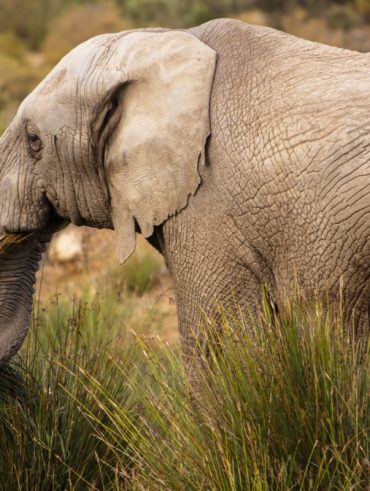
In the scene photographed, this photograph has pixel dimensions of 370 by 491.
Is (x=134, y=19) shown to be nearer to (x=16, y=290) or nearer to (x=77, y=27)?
(x=77, y=27)

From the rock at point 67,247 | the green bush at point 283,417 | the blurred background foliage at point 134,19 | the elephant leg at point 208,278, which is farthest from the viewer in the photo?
the blurred background foliage at point 134,19

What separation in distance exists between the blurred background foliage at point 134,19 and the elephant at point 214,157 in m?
16.4

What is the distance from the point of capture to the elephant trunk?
4664 mm

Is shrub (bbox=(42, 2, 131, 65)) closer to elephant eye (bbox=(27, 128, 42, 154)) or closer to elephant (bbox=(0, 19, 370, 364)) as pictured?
elephant eye (bbox=(27, 128, 42, 154))

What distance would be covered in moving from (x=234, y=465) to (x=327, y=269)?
78 cm

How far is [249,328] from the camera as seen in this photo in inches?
158

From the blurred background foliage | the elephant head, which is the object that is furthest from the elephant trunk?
the blurred background foliage

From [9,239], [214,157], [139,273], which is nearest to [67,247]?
[139,273]

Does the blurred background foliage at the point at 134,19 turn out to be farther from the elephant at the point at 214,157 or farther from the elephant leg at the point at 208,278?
the elephant leg at the point at 208,278

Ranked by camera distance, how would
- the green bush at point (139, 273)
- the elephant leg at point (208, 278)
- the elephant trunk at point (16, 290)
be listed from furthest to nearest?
the green bush at point (139, 273) → the elephant trunk at point (16, 290) → the elephant leg at point (208, 278)

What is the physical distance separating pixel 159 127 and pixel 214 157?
0.79 feet

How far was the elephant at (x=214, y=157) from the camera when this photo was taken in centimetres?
373

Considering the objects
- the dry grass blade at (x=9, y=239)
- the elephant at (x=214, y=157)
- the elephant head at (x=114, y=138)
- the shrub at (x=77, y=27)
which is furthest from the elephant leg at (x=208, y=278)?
the shrub at (x=77, y=27)

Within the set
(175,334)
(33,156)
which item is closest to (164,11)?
(175,334)
